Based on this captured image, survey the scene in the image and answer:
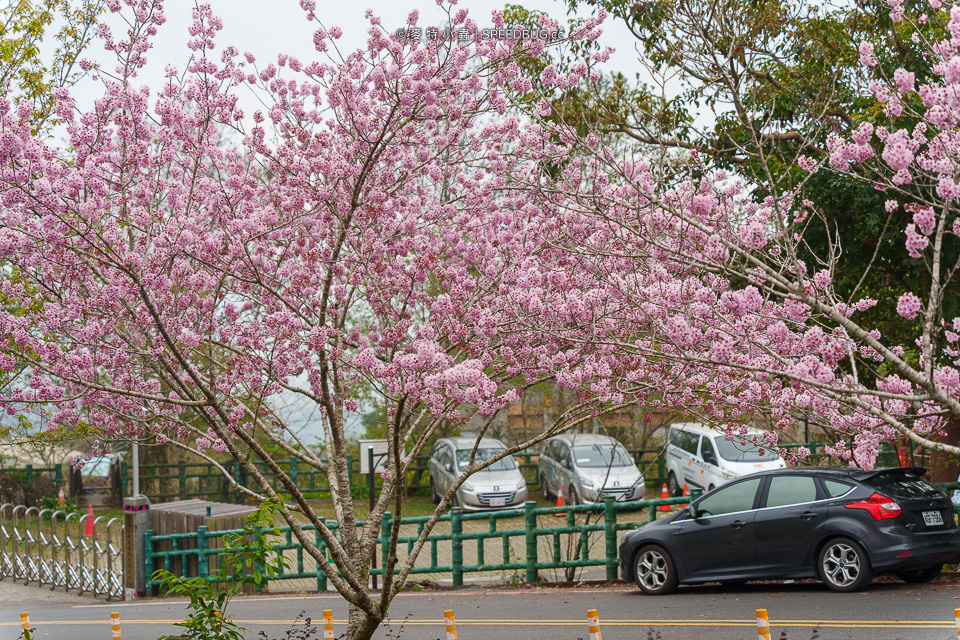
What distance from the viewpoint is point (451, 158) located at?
9.49 m

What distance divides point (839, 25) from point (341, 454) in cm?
1131

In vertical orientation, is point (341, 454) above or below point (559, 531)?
above

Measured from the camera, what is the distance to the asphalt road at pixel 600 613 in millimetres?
9539

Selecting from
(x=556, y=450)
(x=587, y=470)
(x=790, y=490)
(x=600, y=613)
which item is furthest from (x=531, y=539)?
(x=556, y=450)

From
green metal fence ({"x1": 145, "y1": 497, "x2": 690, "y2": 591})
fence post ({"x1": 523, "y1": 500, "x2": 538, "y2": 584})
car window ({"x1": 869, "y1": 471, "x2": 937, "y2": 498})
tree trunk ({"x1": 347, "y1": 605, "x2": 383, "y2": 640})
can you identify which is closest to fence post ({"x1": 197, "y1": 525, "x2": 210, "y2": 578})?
green metal fence ({"x1": 145, "y1": 497, "x2": 690, "y2": 591})

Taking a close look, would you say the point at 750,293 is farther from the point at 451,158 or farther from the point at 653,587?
the point at 653,587

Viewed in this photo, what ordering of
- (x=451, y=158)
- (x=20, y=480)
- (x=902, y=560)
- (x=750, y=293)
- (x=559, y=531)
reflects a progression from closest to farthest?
1. (x=750, y=293)
2. (x=451, y=158)
3. (x=902, y=560)
4. (x=559, y=531)
5. (x=20, y=480)

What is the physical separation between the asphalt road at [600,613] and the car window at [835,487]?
1.13 meters

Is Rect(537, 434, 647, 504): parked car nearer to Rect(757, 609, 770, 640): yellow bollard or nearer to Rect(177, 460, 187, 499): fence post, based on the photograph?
Rect(177, 460, 187, 499): fence post

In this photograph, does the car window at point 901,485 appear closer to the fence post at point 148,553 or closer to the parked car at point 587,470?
the parked car at point 587,470

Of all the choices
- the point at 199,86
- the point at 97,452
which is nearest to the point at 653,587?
the point at 97,452

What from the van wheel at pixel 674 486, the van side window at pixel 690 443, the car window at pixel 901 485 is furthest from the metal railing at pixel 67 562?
the van wheel at pixel 674 486

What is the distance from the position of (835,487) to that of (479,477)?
13.4 meters

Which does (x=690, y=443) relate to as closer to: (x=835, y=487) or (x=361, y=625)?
(x=835, y=487)
